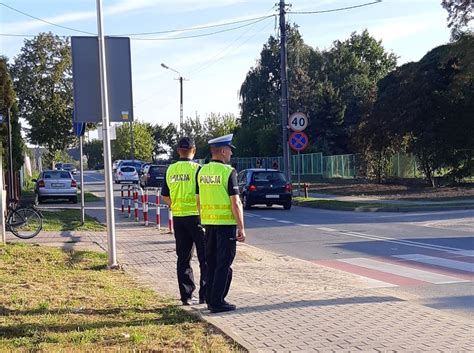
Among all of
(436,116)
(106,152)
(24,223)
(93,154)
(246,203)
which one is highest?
(93,154)

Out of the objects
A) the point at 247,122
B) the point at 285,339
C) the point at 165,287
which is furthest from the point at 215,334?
the point at 247,122

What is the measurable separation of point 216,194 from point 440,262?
5.84 meters

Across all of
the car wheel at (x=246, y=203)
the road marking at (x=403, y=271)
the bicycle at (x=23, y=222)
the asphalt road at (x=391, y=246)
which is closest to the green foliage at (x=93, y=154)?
the car wheel at (x=246, y=203)

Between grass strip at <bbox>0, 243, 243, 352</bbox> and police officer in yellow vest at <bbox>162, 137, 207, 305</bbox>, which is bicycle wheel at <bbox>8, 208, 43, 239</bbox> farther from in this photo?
police officer in yellow vest at <bbox>162, 137, 207, 305</bbox>

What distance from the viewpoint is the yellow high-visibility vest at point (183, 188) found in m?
8.03

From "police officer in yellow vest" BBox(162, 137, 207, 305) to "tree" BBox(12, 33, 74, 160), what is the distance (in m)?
35.8

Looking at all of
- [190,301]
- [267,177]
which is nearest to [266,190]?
[267,177]

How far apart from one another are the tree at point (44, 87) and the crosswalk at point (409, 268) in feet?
109

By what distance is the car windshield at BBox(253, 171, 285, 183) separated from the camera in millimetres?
26562

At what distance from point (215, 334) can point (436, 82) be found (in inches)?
1373

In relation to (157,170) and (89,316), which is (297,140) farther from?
(89,316)

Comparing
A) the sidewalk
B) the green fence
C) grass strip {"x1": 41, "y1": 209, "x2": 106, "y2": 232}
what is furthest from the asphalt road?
the green fence

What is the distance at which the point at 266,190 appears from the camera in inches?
1041

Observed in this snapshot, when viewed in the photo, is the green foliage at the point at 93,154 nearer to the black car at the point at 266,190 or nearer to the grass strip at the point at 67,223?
the black car at the point at 266,190
